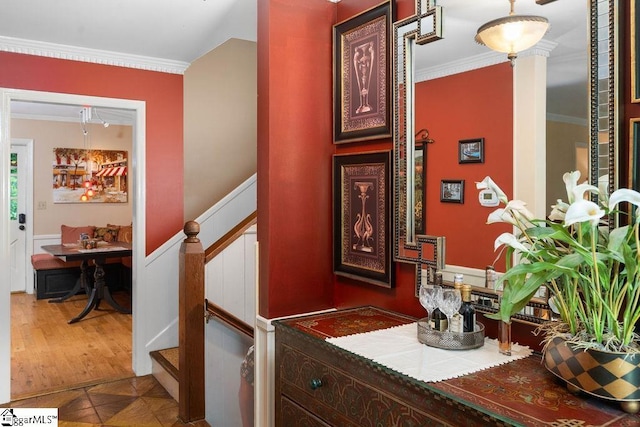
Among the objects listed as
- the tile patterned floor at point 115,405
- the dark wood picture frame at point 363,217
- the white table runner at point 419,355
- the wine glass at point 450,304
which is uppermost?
the dark wood picture frame at point 363,217

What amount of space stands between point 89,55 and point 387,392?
3.33 metres

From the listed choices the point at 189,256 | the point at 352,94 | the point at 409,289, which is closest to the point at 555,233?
the point at 409,289

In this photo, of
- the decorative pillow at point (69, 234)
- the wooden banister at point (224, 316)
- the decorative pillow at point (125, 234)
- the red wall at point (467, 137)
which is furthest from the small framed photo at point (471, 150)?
the decorative pillow at point (69, 234)

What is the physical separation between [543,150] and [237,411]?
7.81ft

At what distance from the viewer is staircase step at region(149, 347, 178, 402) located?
357 centimetres

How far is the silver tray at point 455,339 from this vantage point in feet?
5.19

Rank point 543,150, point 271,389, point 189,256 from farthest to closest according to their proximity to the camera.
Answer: point 189,256 < point 271,389 < point 543,150

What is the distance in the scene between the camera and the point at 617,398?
1.12 metres

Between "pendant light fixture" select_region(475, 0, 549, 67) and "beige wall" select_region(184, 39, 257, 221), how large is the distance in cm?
336

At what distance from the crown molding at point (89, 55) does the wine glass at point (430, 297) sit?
3086 millimetres

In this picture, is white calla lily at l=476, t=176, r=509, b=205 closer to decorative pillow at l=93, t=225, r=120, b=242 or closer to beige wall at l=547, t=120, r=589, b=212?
beige wall at l=547, t=120, r=589, b=212

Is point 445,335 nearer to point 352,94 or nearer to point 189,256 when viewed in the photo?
point 352,94

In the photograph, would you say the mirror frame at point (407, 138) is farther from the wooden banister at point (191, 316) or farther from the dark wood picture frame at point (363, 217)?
the wooden banister at point (191, 316)

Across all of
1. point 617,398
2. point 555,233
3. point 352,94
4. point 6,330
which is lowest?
point 6,330
